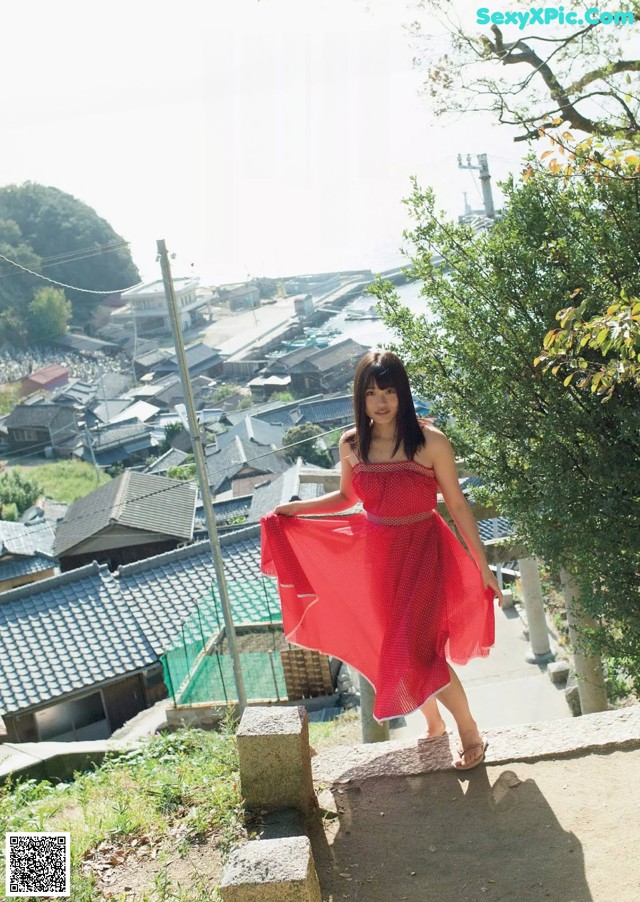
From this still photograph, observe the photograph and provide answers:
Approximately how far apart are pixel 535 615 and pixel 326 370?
2081cm

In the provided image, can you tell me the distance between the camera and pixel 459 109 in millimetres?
7434

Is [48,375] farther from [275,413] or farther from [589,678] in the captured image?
[589,678]

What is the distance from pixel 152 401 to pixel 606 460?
3702cm

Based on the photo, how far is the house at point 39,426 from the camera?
38500mm

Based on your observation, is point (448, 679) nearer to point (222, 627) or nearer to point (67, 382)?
point (222, 627)

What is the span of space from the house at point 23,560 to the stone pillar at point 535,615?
13471mm

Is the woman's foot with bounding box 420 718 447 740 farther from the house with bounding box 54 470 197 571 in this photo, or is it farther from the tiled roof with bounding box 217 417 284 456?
the tiled roof with bounding box 217 417 284 456

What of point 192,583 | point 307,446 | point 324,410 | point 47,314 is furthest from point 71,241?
point 192,583

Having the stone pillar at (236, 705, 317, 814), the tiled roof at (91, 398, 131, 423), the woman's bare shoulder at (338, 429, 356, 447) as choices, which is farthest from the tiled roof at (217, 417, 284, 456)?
the stone pillar at (236, 705, 317, 814)

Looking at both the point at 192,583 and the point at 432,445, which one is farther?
the point at 192,583

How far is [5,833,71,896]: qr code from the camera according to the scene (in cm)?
314

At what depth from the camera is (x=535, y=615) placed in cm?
991

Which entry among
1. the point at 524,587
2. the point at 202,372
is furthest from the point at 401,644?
the point at 202,372

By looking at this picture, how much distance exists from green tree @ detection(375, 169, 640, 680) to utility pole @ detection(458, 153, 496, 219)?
294 cm
